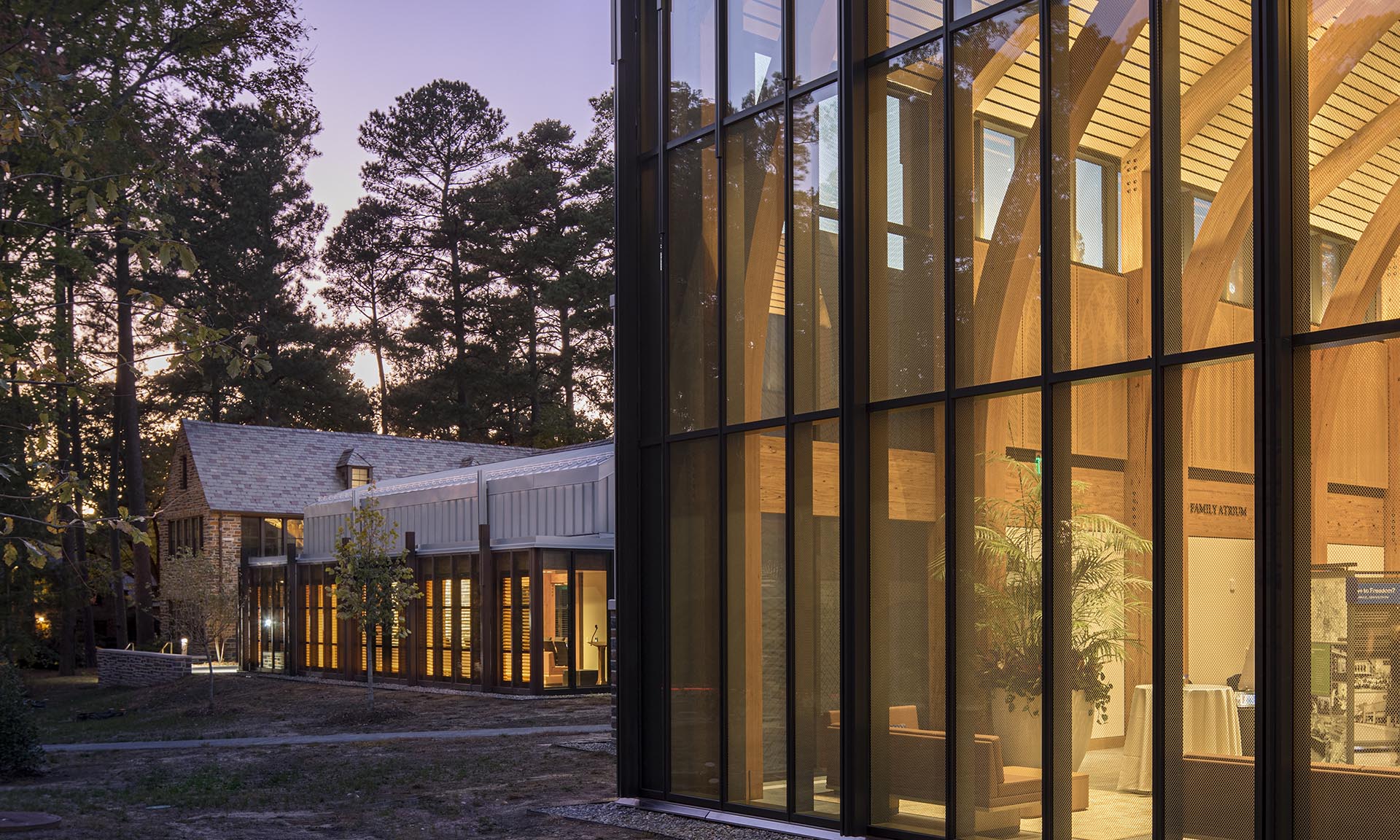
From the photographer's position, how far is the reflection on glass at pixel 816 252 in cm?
1118

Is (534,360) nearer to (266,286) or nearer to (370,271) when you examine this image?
(370,271)

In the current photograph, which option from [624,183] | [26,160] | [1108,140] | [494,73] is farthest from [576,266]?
[1108,140]

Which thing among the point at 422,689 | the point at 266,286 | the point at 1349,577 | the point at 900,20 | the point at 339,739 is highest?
the point at 266,286

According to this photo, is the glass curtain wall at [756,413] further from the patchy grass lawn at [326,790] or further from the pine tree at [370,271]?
the pine tree at [370,271]

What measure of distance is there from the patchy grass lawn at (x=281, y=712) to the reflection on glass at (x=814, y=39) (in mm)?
12855

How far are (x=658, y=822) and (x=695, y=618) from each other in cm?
183

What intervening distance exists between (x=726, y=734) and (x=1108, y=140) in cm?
597

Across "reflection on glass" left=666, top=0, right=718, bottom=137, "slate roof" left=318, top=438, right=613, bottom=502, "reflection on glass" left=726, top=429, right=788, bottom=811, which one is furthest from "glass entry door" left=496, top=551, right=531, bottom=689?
"reflection on glass" left=726, top=429, right=788, bottom=811

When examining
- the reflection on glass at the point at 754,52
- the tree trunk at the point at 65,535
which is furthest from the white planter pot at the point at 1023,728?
the tree trunk at the point at 65,535

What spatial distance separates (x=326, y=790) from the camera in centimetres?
1466

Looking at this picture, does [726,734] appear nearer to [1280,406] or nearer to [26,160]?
[1280,406]

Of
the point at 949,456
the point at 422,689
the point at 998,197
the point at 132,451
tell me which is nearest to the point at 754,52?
the point at 998,197

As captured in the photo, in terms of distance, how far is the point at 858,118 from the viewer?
433 inches

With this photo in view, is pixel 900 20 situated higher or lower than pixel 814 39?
lower
